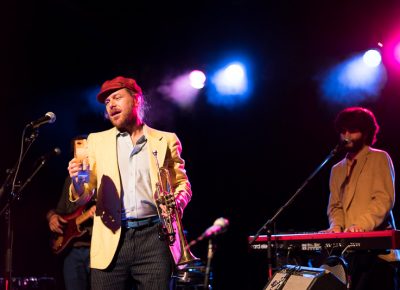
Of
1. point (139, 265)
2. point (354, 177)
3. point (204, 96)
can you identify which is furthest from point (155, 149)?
point (204, 96)

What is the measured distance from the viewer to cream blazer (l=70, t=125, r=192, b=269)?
3.72 metres

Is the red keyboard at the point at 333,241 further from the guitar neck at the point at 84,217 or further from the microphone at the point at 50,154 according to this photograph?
the guitar neck at the point at 84,217

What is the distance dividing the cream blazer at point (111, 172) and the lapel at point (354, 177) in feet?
5.94

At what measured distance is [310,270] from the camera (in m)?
4.04

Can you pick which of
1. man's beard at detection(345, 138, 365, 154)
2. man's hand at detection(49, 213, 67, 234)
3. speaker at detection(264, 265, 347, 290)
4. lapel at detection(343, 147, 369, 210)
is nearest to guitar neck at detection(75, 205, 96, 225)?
man's hand at detection(49, 213, 67, 234)

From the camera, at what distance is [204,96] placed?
8.69m

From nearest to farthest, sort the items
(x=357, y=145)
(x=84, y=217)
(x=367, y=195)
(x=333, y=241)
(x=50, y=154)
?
1. (x=333, y=241)
2. (x=50, y=154)
3. (x=367, y=195)
4. (x=357, y=145)
5. (x=84, y=217)

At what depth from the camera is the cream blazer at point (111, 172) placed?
3.72 m

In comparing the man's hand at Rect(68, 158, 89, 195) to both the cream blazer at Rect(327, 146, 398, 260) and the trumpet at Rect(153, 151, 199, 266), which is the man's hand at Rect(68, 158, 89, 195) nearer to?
the trumpet at Rect(153, 151, 199, 266)

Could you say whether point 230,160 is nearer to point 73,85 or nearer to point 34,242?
point 73,85

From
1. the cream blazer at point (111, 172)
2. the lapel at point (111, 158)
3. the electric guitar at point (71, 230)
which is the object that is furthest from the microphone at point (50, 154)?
the electric guitar at point (71, 230)

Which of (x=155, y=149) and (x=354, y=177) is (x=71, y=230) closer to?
(x=155, y=149)

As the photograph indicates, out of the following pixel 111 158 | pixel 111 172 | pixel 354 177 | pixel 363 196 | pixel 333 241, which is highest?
pixel 111 158

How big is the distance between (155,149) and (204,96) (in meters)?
4.77
